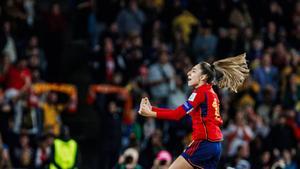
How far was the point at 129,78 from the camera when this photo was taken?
21188 millimetres

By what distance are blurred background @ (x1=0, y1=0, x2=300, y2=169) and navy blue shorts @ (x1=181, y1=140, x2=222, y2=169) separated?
5782mm

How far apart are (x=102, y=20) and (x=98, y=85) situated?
2.69 m

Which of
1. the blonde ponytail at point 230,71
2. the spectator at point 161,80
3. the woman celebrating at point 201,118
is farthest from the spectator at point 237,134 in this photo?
the woman celebrating at point 201,118

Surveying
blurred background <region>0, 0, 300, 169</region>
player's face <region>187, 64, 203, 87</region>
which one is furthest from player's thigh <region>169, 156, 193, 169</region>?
blurred background <region>0, 0, 300, 169</region>

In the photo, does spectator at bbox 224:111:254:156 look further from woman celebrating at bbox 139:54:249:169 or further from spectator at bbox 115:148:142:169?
woman celebrating at bbox 139:54:249:169

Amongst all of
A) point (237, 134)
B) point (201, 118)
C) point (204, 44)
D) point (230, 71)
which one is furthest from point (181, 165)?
point (204, 44)

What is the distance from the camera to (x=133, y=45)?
2183cm

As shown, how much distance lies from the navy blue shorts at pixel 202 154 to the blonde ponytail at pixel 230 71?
825 millimetres

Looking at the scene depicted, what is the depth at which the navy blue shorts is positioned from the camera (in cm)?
1205

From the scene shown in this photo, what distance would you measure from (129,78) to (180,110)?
9326mm

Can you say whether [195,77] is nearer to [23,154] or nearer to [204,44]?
[23,154]

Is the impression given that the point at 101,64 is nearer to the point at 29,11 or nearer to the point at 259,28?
the point at 29,11

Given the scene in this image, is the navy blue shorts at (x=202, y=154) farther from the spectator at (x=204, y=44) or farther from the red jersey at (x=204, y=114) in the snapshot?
the spectator at (x=204, y=44)

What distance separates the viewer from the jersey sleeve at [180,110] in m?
11.8
